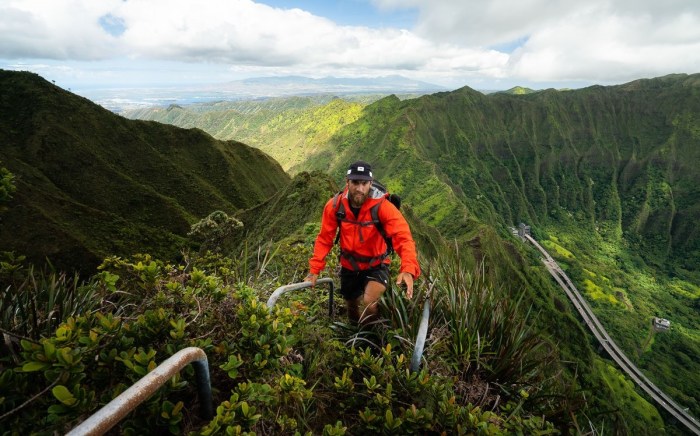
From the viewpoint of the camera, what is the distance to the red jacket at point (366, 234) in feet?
15.3

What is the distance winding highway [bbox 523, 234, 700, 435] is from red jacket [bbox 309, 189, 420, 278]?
76.5m

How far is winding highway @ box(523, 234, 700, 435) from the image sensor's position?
55219mm

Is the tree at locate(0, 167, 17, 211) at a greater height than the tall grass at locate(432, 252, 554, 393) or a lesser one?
greater

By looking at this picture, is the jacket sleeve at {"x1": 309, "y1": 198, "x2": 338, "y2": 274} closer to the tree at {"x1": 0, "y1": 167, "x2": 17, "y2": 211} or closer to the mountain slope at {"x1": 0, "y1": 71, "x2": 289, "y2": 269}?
the tree at {"x1": 0, "y1": 167, "x2": 17, "y2": 211}

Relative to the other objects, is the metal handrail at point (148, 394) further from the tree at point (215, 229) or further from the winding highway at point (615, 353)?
the winding highway at point (615, 353)

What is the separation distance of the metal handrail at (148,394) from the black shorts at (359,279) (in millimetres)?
3049

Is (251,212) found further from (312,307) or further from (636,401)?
(636,401)

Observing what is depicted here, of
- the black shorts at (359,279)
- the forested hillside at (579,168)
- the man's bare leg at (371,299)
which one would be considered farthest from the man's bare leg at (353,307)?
the forested hillside at (579,168)

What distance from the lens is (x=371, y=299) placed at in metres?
4.67

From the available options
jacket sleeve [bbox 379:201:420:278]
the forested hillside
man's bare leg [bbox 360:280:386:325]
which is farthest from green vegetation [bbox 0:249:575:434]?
the forested hillside

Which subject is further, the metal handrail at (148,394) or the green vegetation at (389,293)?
the green vegetation at (389,293)

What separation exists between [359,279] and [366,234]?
689mm

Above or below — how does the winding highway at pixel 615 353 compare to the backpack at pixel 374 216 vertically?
below

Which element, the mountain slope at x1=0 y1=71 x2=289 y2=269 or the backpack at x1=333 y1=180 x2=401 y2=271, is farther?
the mountain slope at x1=0 y1=71 x2=289 y2=269
